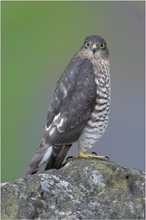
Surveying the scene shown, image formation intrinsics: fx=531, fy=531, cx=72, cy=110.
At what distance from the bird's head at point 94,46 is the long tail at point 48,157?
1168mm

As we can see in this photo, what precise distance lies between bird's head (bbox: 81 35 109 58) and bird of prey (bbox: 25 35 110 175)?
0.25 meters

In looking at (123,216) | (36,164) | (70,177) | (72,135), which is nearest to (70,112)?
(72,135)

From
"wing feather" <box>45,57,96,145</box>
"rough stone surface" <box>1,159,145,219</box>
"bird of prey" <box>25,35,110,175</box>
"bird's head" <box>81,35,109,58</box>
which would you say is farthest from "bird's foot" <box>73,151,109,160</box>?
"bird's head" <box>81,35,109,58</box>

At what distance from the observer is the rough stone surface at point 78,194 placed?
3609 millimetres

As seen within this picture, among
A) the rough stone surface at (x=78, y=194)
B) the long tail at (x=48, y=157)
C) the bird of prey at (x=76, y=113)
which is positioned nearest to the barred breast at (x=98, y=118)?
the bird of prey at (x=76, y=113)

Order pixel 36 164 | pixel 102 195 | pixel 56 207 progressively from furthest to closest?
pixel 36 164 → pixel 102 195 → pixel 56 207

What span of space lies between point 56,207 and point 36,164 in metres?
1.20

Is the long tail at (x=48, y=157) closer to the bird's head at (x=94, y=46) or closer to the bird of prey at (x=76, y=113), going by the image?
the bird of prey at (x=76, y=113)

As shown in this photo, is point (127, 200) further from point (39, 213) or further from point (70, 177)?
point (39, 213)

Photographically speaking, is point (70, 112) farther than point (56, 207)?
Yes

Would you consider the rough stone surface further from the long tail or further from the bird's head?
the bird's head

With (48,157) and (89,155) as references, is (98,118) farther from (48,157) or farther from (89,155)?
(48,157)

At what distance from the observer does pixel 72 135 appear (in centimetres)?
520

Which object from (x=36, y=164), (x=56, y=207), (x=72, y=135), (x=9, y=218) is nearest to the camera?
(x=9, y=218)
